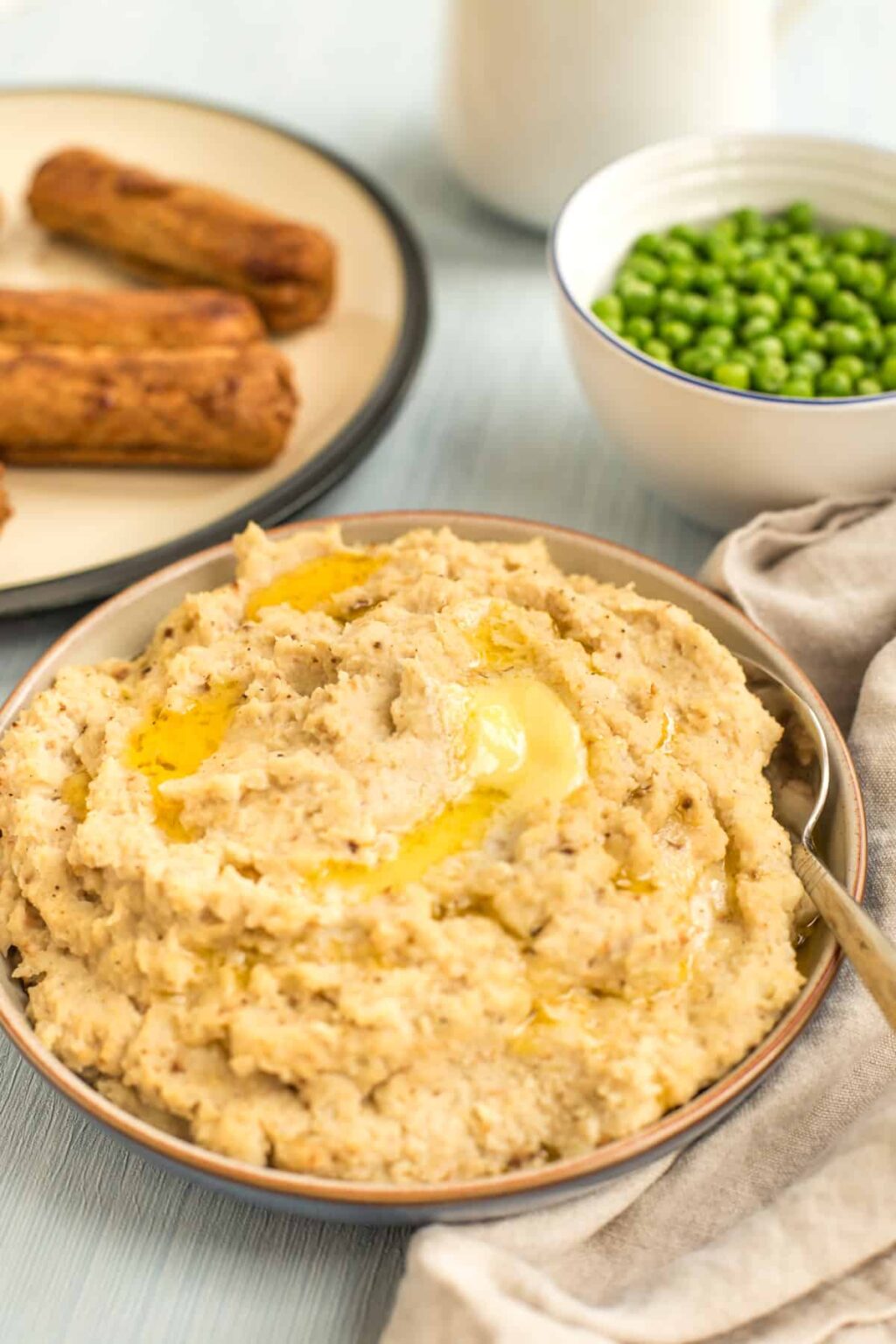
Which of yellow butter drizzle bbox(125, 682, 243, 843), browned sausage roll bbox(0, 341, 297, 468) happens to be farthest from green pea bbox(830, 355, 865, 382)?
yellow butter drizzle bbox(125, 682, 243, 843)

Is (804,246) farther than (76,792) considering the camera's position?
Yes

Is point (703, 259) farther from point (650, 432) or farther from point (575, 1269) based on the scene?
point (575, 1269)

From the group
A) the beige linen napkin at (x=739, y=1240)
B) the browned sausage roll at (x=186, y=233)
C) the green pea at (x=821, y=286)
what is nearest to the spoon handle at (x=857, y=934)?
the beige linen napkin at (x=739, y=1240)

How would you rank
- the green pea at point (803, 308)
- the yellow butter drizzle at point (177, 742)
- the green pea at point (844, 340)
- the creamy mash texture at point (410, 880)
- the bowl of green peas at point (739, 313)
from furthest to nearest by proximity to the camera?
1. the green pea at point (803, 308)
2. the green pea at point (844, 340)
3. the bowl of green peas at point (739, 313)
4. the yellow butter drizzle at point (177, 742)
5. the creamy mash texture at point (410, 880)

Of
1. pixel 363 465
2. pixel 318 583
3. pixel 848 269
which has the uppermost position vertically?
pixel 848 269

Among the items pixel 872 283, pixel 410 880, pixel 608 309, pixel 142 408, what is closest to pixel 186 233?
pixel 142 408

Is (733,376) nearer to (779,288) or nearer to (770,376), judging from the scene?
(770,376)

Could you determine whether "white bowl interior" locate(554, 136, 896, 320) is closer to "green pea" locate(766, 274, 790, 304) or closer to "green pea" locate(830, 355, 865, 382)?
"green pea" locate(766, 274, 790, 304)

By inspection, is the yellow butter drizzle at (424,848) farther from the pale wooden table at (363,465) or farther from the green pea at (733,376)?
the green pea at (733,376)

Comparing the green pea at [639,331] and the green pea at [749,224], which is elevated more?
the green pea at [749,224]
